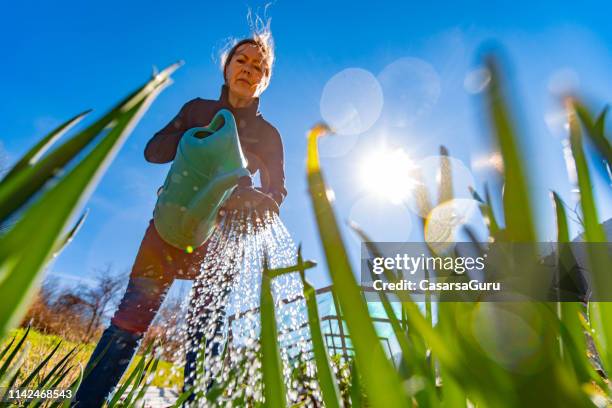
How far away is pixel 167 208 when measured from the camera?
63.7 inches

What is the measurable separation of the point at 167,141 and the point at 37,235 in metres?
2.07

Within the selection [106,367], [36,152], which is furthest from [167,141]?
[36,152]

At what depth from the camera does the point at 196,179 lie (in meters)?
1.63

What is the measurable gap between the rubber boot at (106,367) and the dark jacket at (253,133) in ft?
3.54

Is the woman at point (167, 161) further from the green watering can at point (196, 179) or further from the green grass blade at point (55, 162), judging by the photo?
the green grass blade at point (55, 162)

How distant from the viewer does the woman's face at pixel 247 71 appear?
2.28m

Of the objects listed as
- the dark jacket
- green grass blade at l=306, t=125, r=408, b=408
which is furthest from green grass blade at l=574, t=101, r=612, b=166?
the dark jacket

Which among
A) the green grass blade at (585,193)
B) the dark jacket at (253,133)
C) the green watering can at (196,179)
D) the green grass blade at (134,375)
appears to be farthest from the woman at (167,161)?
the green grass blade at (585,193)

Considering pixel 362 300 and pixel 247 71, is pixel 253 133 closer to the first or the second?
pixel 247 71

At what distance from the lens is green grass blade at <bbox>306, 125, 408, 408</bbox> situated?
106 millimetres

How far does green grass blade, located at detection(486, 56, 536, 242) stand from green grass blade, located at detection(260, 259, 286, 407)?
101 millimetres

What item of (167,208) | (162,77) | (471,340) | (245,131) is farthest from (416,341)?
(245,131)

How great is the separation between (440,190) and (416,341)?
0.47ft

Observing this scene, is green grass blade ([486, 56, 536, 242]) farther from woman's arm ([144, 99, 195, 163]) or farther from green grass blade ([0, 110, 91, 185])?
woman's arm ([144, 99, 195, 163])
